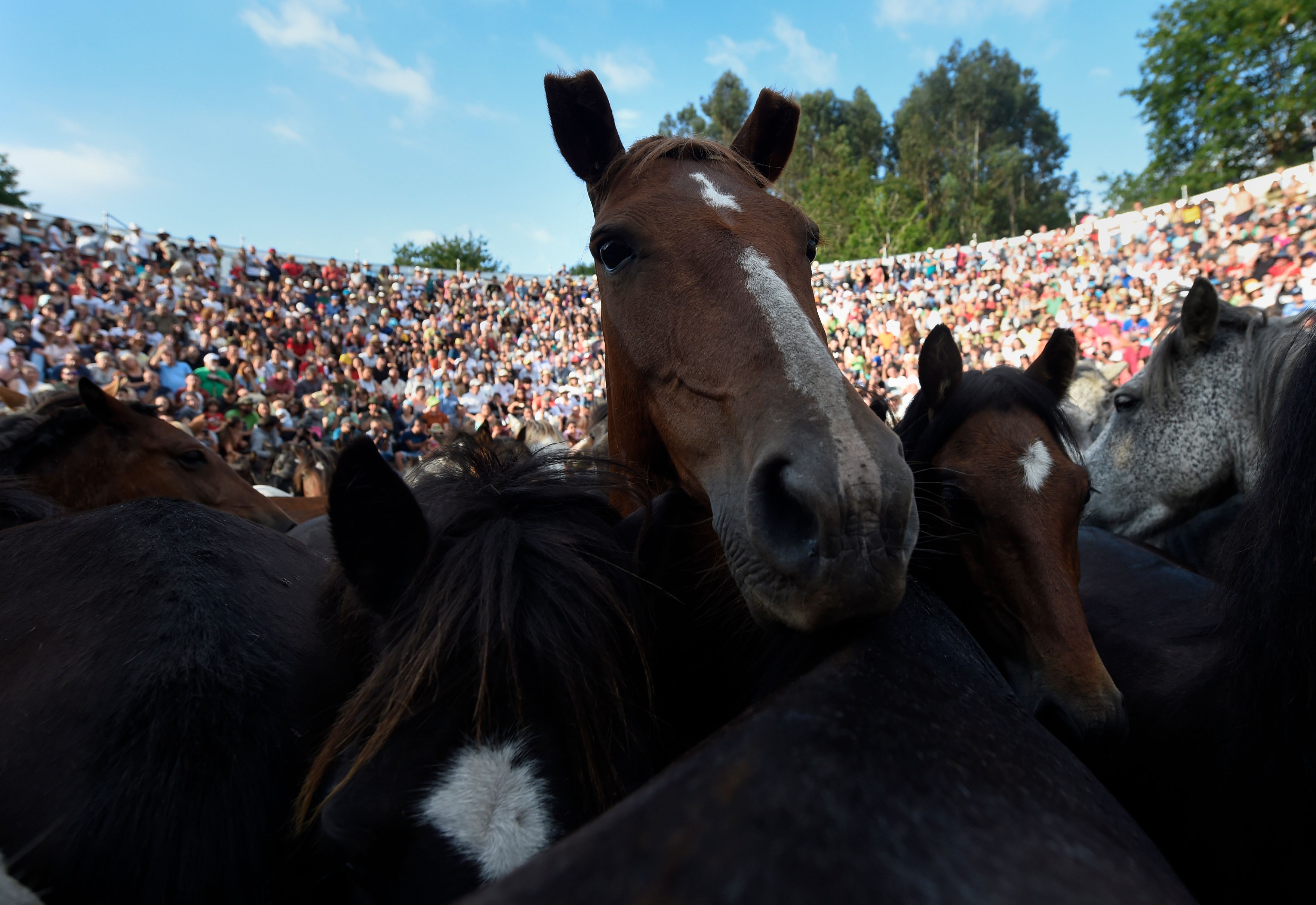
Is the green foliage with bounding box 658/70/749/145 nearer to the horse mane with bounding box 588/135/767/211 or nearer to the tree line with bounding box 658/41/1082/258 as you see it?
the tree line with bounding box 658/41/1082/258

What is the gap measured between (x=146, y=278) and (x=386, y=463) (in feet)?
72.2

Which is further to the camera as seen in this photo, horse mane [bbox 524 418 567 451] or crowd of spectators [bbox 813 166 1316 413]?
crowd of spectators [bbox 813 166 1316 413]

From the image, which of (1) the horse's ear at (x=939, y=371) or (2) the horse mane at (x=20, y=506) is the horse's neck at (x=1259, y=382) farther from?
(2) the horse mane at (x=20, y=506)

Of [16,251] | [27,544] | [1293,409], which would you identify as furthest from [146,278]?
[1293,409]

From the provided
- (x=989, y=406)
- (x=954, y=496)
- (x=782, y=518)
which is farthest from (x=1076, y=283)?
(x=782, y=518)

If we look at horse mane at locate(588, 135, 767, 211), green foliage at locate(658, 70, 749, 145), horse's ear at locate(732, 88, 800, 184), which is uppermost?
green foliage at locate(658, 70, 749, 145)

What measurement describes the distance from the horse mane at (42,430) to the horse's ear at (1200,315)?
240 inches

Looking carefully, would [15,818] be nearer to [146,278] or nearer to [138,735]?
[138,735]

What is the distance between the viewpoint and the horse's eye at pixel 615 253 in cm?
206

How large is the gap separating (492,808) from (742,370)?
101 centimetres

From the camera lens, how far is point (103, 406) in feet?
13.0

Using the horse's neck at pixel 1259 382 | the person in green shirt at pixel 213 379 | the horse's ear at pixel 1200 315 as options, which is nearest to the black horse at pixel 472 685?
the horse's neck at pixel 1259 382

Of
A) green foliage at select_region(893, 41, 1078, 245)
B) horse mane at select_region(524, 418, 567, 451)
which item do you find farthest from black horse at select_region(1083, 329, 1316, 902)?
green foliage at select_region(893, 41, 1078, 245)

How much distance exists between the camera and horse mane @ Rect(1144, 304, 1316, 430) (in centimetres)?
340
